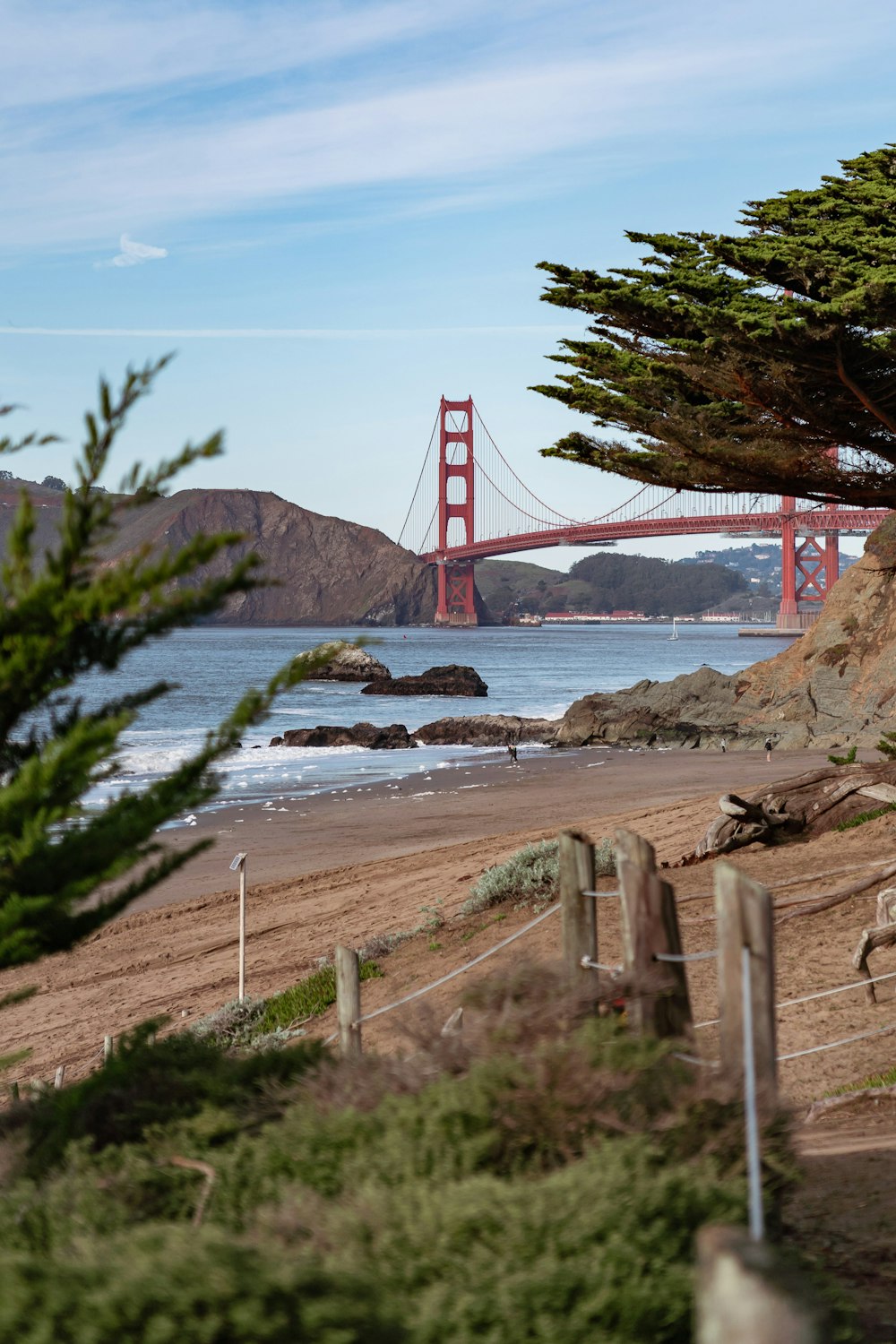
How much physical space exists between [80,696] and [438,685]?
59.7 meters

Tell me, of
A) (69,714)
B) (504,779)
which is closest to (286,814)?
(504,779)

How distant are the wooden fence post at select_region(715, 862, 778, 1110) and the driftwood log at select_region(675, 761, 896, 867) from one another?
326 inches

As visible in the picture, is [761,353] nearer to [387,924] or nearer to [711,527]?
[387,924]

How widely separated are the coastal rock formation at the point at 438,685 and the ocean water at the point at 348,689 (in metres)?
1.04

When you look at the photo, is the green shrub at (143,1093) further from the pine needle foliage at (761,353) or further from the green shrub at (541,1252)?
the pine needle foliage at (761,353)

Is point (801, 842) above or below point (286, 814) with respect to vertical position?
above

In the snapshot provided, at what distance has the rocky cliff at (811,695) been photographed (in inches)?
1255

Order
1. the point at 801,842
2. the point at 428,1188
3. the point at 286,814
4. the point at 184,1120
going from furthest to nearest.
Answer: the point at 286,814
the point at 801,842
the point at 184,1120
the point at 428,1188

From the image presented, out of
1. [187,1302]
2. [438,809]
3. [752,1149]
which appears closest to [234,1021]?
[752,1149]

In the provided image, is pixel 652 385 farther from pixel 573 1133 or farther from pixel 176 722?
pixel 176 722

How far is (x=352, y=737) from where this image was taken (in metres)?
41.5

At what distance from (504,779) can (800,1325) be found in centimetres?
2733

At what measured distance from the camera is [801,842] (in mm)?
12344

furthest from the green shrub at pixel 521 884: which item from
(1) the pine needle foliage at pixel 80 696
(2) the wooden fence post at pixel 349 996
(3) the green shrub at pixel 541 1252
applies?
(3) the green shrub at pixel 541 1252
